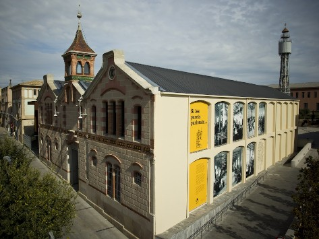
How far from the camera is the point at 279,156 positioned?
106 feet

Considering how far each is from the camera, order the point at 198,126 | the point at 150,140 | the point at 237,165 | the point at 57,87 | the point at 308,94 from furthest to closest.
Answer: the point at 308,94 < the point at 57,87 < the point at 237,165 < the point at 198,126 < the point at 150,140

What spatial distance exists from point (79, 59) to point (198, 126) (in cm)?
1489

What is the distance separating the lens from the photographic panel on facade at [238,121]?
70.5ft

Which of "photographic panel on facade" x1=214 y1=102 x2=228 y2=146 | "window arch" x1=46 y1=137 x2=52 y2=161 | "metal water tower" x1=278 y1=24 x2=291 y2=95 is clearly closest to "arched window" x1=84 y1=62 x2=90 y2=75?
"window arch" x1=46 y1=137 x2=52 y2=161

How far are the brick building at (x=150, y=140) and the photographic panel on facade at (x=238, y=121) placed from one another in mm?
94

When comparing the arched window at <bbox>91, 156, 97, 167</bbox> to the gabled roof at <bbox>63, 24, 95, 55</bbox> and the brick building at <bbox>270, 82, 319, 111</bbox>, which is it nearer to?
Answer: the gabled roof at <bbox>63, 24, 95, 55</bbox>

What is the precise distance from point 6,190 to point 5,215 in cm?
171

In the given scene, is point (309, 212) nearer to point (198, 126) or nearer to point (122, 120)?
point (198, 126)

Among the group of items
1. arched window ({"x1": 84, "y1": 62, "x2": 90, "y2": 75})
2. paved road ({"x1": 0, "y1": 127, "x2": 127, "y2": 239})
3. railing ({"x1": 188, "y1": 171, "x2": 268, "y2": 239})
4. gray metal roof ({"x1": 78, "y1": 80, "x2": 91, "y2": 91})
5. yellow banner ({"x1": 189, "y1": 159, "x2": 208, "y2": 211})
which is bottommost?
paved road ({"x1": 0, "y1": 127, "x2": 127, "y2": 239})

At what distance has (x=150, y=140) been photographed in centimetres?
1405

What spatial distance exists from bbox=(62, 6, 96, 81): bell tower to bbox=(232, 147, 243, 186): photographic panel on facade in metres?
16.9

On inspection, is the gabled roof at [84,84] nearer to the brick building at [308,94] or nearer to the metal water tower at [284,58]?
the metal water tower at [284,58]

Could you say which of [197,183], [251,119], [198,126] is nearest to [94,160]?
[197,183]

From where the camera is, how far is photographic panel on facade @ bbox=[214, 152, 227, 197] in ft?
64.7
